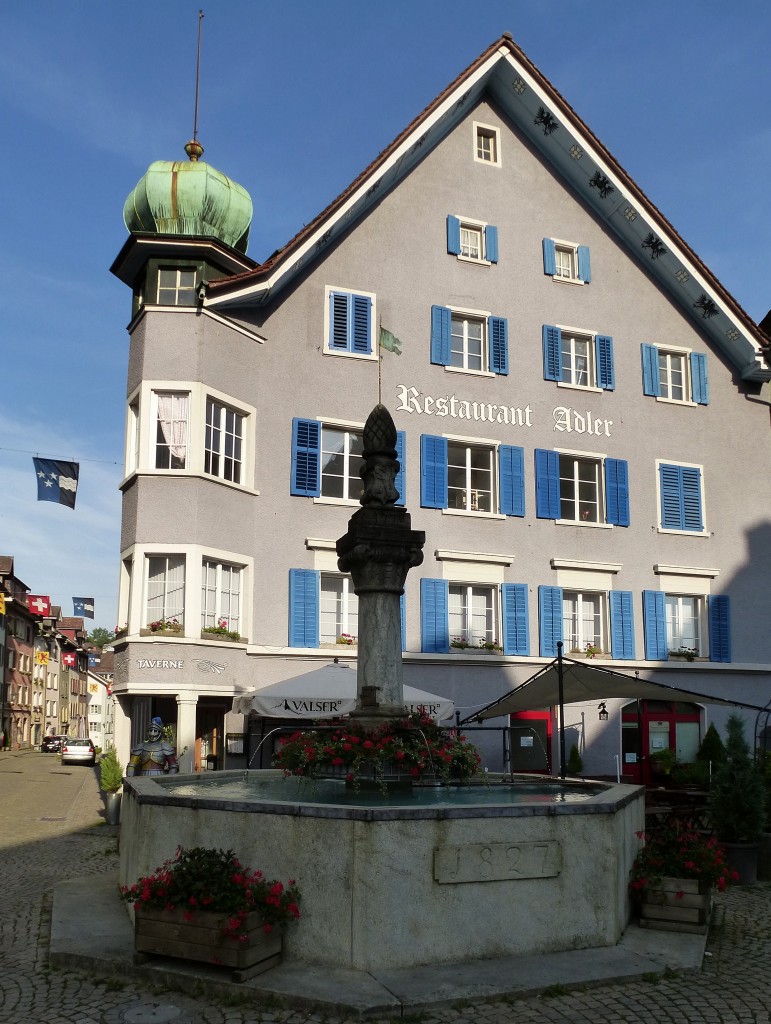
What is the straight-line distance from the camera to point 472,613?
24.5 meters

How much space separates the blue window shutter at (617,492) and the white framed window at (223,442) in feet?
30.6

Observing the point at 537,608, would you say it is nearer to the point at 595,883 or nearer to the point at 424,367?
the point at 424,367

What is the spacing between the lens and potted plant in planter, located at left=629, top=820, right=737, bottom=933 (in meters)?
10.1

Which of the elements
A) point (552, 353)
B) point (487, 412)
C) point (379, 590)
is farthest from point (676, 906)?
point (552, 353)

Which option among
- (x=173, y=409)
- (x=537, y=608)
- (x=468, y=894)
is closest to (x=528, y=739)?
(x=537, y=608)

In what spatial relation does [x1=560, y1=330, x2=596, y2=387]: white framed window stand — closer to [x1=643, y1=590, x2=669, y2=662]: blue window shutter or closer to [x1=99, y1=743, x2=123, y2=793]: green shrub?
[x1=643, y1=590, x2=669, y2=662]: blue window shutter

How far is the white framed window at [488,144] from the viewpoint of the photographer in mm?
27031

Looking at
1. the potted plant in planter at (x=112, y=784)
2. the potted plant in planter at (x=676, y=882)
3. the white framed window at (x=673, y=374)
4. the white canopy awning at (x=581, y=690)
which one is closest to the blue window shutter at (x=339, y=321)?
the white framed window at (x=673, y=374)

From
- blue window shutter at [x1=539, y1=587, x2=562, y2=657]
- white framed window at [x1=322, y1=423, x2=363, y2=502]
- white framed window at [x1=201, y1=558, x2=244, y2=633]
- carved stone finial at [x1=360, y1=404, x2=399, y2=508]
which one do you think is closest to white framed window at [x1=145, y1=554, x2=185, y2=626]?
white framed window at [x1=201, y1=558, x2=244, y2=633]

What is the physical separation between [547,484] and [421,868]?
694 inches

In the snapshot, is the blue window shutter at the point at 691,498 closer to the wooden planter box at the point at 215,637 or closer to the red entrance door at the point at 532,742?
the red entrance door at the point at 532,742

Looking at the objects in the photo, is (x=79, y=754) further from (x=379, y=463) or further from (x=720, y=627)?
(x=379, y=463)

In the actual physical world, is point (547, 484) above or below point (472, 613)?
above

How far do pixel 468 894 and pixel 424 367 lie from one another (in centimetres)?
1753
